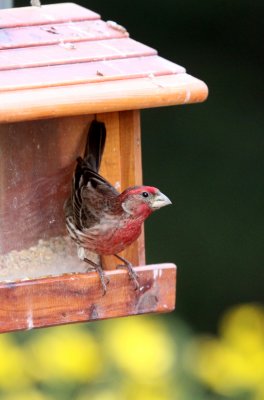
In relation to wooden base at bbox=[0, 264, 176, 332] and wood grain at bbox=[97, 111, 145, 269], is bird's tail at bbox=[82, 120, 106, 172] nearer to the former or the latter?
wood grain at bbox=[97, 111, 145, 269]

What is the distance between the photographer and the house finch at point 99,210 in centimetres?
405

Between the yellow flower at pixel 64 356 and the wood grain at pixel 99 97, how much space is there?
161 centimetres

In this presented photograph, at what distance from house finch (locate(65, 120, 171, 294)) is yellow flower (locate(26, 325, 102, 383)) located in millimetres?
967

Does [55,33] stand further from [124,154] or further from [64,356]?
[64,356]

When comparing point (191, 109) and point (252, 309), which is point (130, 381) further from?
point (191, 109)

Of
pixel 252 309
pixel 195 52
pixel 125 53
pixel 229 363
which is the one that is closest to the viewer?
pixel 125 53

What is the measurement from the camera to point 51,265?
4.19 meters

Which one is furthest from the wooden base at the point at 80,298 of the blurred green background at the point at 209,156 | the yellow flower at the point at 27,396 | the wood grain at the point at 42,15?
the blurred green background at the point at 209,156

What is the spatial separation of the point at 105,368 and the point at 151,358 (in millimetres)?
277

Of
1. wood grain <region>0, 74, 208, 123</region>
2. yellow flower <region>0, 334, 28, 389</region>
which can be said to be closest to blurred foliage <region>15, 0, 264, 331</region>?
yellow flower <region>0, 334, 28, 389</region>

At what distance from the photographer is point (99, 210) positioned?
4.14 metres

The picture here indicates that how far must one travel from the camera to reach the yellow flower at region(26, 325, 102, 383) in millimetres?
4969

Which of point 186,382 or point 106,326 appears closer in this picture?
point 186,382

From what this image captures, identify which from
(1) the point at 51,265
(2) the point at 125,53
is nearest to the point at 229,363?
(1) the point at 51,265
